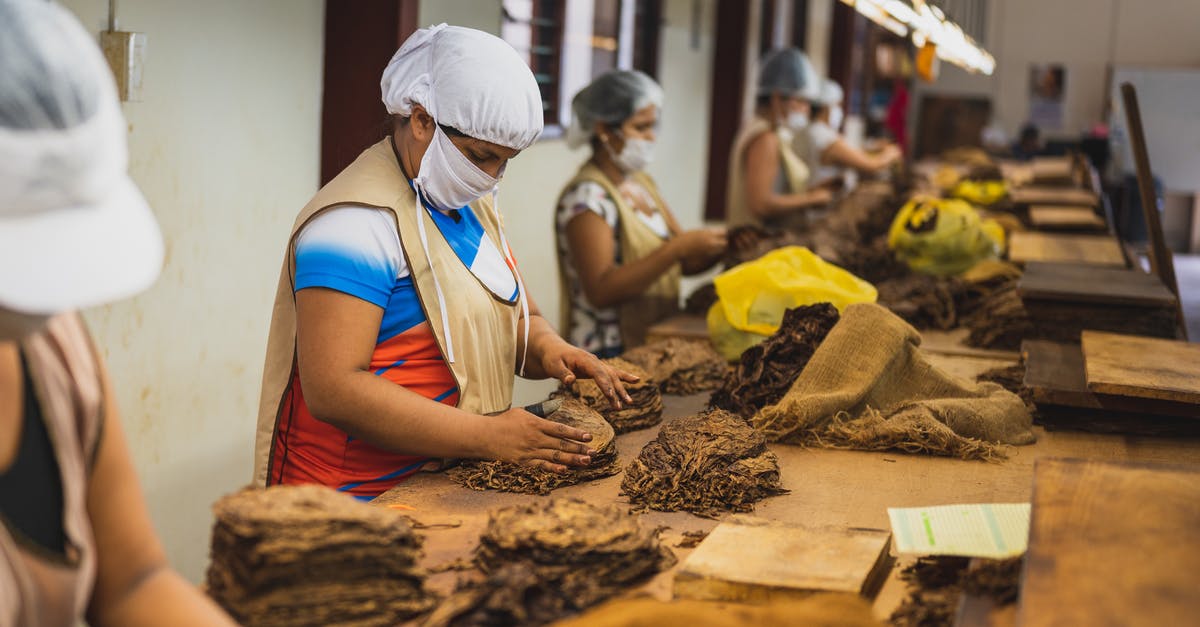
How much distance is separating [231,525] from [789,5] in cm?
1150

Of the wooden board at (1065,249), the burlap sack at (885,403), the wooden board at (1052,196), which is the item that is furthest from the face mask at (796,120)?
the burlap sack at (885,403)

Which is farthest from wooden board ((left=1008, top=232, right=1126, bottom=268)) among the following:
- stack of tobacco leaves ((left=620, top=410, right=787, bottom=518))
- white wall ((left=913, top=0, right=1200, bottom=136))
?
white wall ((left=913, top=0, right=1200, bottom=136))

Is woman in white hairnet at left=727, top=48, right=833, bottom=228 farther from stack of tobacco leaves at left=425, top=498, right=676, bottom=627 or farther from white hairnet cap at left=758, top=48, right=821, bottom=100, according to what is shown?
stack of tobacco leaves at left=425, top=498, right=676, bottom=627

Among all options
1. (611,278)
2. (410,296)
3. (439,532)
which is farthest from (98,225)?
(611,278)

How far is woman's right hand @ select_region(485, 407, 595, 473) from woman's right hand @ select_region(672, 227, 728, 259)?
1.68 m

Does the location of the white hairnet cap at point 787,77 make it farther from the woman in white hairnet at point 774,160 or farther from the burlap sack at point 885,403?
the burlap sack at point 885,403

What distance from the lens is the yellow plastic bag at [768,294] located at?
3.30 m

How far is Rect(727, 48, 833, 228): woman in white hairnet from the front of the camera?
613cm

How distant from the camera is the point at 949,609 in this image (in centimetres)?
159

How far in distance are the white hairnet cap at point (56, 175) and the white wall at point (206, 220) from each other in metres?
2.22

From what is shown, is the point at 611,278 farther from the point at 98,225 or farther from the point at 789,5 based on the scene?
→ the point at 789,5

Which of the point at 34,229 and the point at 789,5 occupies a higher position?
the point at 789,5

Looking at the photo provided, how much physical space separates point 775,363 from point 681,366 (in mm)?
347

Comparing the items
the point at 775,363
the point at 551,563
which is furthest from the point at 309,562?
the point at 775,363
